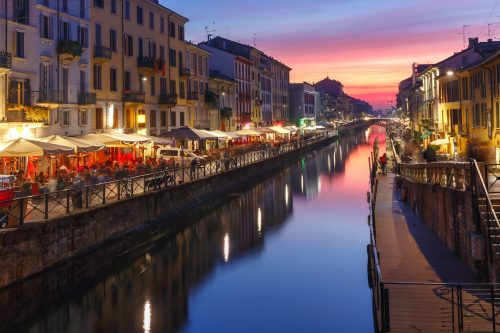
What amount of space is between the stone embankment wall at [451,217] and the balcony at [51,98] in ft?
67.0

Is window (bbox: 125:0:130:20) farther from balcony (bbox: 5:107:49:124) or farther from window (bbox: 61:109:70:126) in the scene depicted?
balcony (bbox: 5:107:49:124)

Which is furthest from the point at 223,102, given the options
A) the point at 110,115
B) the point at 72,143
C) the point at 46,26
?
the point at 72,143

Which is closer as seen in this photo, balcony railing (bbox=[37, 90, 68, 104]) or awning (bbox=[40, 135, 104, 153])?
awning (bbox=[40, 135, 104, 153])

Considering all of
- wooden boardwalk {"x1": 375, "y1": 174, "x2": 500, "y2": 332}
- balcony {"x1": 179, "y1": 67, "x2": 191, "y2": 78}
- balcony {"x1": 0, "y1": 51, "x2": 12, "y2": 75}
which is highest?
balcony {"x1": 179, "y1": 67, "x2": 191, "y2": 78}

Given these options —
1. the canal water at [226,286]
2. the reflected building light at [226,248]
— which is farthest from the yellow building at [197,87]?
the reflected building light at [226,248]

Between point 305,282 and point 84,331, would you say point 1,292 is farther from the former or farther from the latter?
point 305,282

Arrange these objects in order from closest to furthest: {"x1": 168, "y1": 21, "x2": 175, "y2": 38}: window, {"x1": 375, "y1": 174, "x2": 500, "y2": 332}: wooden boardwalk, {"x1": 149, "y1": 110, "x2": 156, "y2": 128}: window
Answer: {"x1": 375, "y1": 174, "x2": 500, "y2": 332}: wooden boardwalk → {"x1": 149, "y1": 110, "x2": 156, "y2": 128}: window → {"x1": 168, "y1": 21, "x2": 175, "y2": 38}: window

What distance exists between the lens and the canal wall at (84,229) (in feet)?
59.1

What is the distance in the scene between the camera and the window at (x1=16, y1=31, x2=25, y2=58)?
101 feet

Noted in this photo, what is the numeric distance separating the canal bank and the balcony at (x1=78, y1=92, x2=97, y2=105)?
8.44 m

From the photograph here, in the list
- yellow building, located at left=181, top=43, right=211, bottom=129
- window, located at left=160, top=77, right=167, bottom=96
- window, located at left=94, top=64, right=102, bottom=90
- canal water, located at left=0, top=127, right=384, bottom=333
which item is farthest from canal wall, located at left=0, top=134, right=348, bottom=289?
yellow building, located at left=181, top=43, right=211, bottom=129

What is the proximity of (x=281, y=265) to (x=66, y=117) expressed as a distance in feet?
58.7

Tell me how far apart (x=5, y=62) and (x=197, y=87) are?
3614cm

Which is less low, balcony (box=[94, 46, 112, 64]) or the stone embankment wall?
balcony (box=[94, 46, 112, 64])
